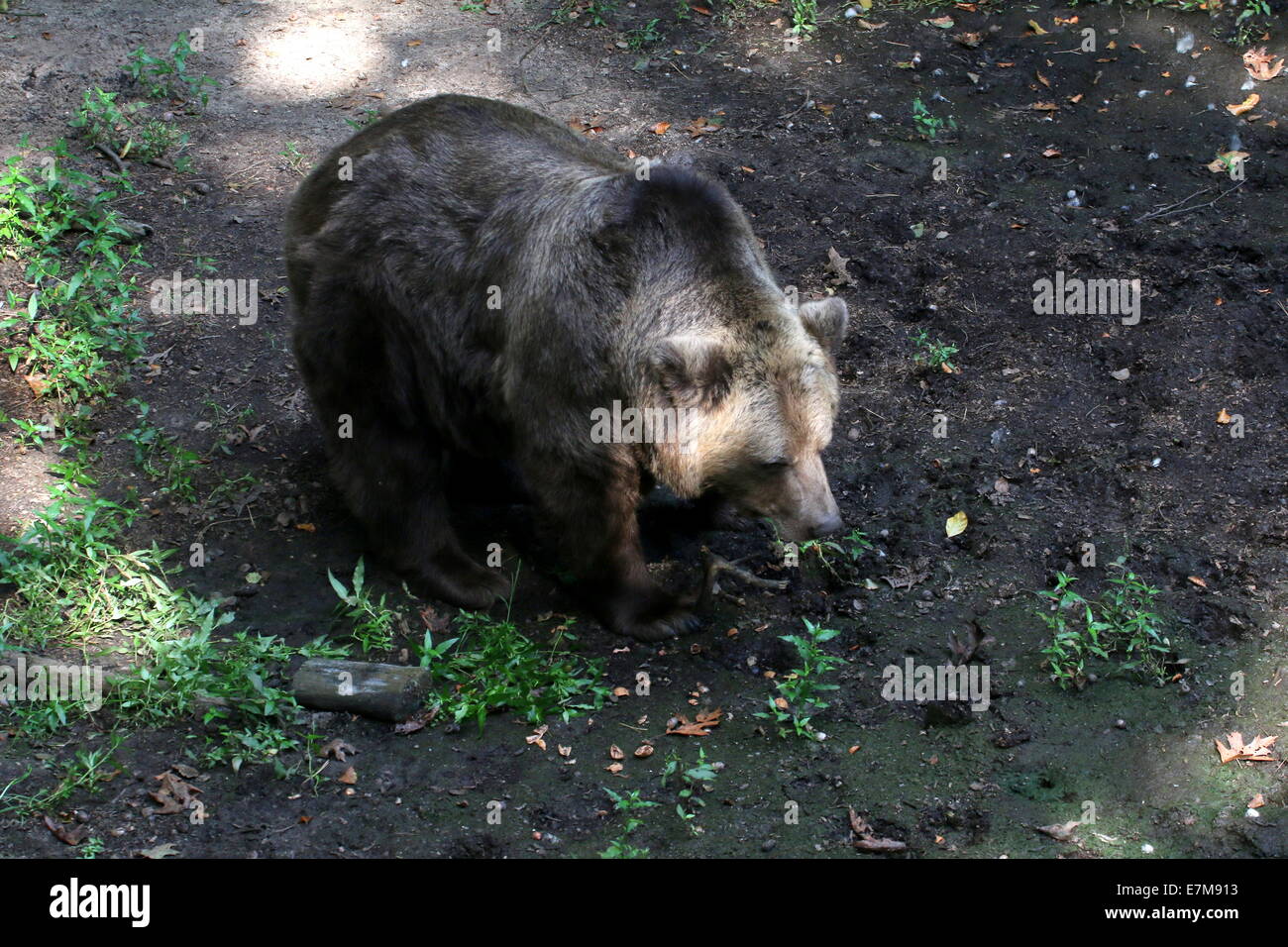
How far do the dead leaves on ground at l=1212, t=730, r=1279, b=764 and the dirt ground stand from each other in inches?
1.7

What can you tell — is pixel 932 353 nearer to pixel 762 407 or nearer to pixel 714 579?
pixel 714 579

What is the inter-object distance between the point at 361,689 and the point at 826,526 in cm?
210

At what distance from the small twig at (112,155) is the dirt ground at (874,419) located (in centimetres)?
29

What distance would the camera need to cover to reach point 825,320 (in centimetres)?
529

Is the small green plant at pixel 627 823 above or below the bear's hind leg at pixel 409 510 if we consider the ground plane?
below

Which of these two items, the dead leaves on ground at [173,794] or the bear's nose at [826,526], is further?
the bear's nose at [826,526]

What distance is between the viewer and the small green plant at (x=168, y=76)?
906 centimetres

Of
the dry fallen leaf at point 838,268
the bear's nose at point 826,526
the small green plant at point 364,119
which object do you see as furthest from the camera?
the small green plant at point 364,119

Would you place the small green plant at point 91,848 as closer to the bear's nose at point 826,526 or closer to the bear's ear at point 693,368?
the bear's ear at point 693,368

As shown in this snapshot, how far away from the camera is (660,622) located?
19.0 feet

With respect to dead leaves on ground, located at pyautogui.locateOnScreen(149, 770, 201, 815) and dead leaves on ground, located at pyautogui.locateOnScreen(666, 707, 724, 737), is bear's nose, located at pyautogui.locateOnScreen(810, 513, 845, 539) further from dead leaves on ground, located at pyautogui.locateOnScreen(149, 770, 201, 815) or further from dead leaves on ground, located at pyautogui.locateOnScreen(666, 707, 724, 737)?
dead leaves on ground, located at pyautogui.locateOnScreen(149, 770, 201, 815)

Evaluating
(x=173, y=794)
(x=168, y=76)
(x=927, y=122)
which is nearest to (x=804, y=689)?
(x=173, y=794)

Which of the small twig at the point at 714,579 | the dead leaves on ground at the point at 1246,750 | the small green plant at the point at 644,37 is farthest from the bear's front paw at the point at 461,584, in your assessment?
the small green plant at the point at 644,37
